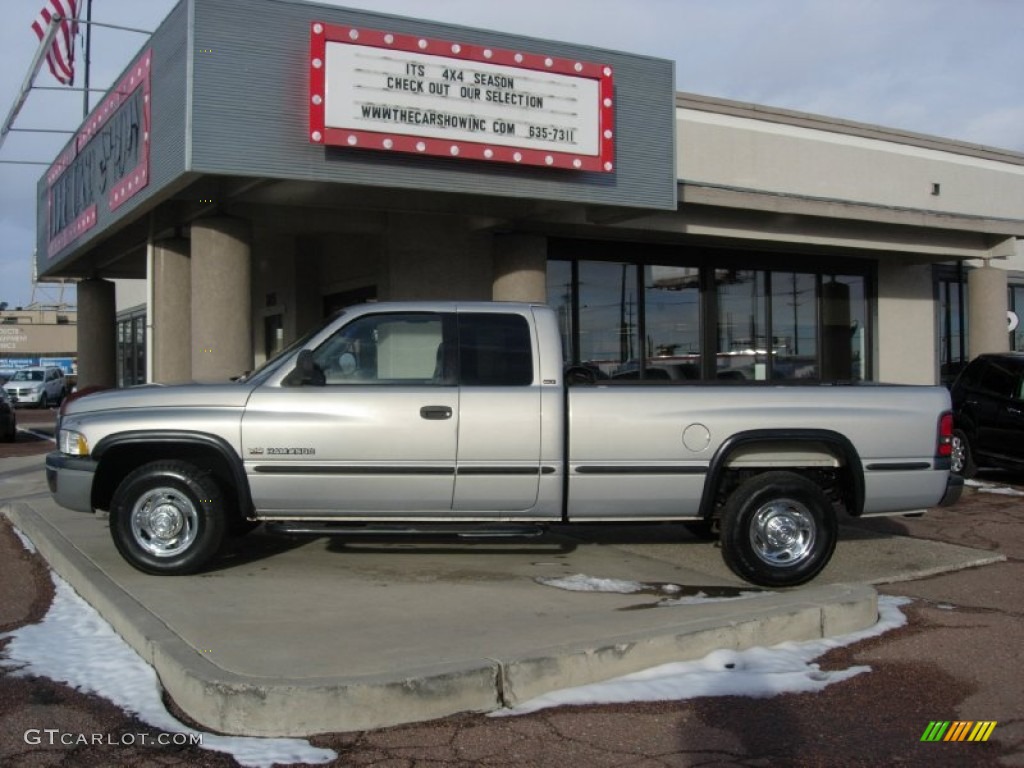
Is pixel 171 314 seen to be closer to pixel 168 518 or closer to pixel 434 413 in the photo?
pixel 168 518

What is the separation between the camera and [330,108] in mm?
10266

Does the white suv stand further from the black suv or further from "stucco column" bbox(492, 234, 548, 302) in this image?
the black suv

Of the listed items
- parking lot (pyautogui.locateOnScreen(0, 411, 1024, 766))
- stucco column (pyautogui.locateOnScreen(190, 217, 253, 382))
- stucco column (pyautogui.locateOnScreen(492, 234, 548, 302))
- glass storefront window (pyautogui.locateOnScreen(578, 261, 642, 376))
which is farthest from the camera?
glass storefront window (pyautogui.locateOnScreen(578, 261, 642, 376))

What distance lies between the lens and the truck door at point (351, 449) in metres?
6.62

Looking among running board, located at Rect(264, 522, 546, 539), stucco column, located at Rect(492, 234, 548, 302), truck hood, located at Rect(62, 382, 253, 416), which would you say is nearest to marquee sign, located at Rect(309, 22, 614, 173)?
→ stucco column, located at Rect(492, 234, 548, 302)

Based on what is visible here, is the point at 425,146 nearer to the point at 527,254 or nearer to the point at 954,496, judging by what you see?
the point at 527,254

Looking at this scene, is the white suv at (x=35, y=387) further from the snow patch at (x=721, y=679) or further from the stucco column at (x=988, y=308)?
the snow patch at (x=721, y=679)

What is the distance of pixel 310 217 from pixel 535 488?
749 cm

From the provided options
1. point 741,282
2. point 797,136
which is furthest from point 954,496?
point 797,136

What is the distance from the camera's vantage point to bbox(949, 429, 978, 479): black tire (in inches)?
514

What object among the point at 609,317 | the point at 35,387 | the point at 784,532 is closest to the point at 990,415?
the point at 609,317

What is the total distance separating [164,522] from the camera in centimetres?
684

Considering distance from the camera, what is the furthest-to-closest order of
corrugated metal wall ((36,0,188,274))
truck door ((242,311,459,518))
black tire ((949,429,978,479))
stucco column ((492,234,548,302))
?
1. stucco column ((492,234,548,302))
2. black tire ((949,429,978,479))
3. corrugated metal wall ((36,0,188,274))
4. truck door ((242,311,459,518))

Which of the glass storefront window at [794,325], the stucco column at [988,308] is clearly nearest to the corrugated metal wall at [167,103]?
the glass storefront window at [794,325]
